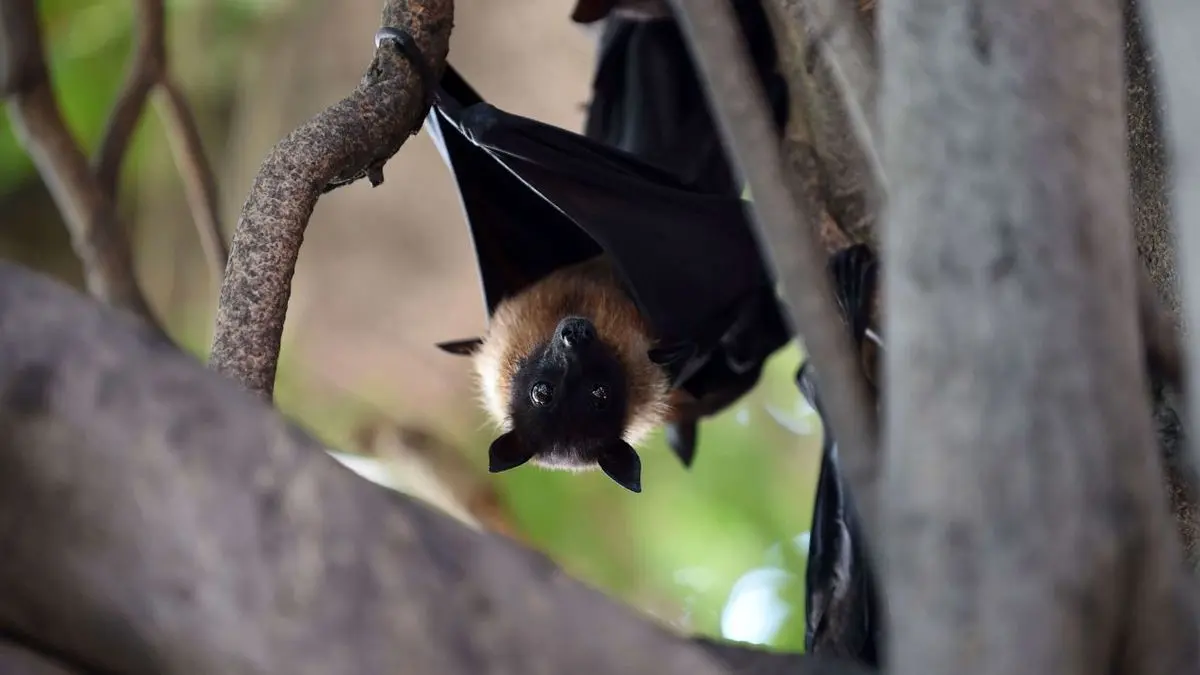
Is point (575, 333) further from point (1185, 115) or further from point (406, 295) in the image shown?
point (406, 295)

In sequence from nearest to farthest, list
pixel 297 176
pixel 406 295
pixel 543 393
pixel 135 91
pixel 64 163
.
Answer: pixel 297 176
pixel 543 393
pixel 64 163
pixel 135 91
pixel 406 295

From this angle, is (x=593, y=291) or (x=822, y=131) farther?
(x=593, y=291)

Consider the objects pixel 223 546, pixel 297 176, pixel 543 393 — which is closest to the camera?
pixel 223 546

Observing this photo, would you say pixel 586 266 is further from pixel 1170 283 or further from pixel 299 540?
pixel 299 540

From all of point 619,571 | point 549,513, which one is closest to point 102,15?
point 549,513

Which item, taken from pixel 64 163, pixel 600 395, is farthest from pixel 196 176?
pixel 600 395

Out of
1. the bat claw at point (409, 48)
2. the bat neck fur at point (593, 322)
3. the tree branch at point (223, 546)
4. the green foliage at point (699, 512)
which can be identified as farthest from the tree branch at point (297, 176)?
the green foliage at point (699, 512)
